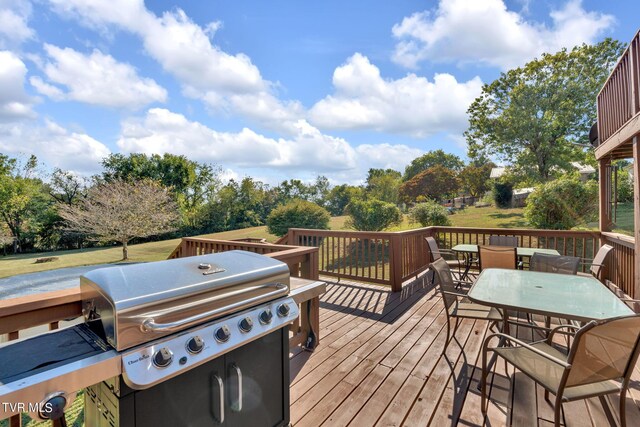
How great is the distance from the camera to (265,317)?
1.54 m

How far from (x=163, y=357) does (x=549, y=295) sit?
263 cm

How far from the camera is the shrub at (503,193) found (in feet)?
56.7

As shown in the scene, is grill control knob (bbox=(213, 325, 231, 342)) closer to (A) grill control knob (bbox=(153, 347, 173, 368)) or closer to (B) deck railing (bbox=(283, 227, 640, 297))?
(A) grill control knob (bbox=(153, 347, 173, 368))

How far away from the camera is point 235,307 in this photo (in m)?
1.44

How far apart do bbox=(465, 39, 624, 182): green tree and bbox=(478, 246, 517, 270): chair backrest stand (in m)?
11.9

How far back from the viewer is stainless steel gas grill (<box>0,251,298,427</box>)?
1.02 meters

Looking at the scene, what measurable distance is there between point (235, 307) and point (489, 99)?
648 inches

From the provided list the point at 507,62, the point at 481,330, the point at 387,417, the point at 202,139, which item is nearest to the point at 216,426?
the point at 387,417

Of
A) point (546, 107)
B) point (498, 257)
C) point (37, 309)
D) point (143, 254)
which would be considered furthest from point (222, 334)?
point (143, 254)

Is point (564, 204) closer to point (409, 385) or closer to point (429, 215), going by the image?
point (429, 215)

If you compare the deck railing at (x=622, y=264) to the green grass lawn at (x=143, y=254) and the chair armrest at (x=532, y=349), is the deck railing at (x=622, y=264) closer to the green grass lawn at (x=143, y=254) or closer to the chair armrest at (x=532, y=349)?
the chair armrest at (x=532, y=349)

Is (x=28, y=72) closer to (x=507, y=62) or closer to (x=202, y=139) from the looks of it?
(x=202, y=139)

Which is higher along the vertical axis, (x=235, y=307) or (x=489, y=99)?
(x=489, y=99)

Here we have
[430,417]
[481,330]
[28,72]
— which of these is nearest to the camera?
[430,417]
